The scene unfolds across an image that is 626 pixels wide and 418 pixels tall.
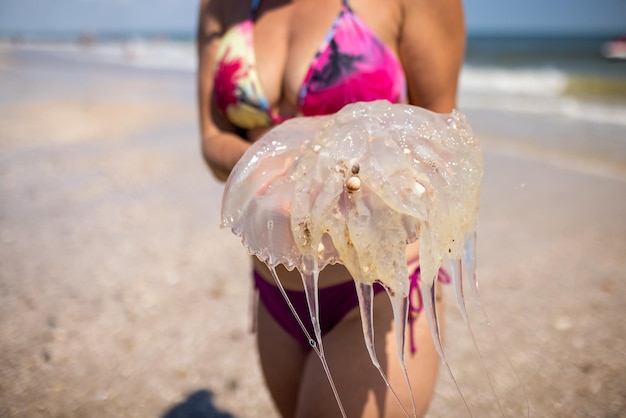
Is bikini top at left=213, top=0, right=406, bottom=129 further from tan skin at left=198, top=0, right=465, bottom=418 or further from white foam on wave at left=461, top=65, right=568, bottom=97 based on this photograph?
white foam on wave at left=461, top=65, right=568, bottom=97

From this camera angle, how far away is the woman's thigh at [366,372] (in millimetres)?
1319

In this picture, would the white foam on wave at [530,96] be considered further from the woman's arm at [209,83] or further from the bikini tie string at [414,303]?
the woman's arm at [209,83]

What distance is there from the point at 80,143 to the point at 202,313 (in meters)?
5.22

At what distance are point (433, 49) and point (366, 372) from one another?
3.08ft

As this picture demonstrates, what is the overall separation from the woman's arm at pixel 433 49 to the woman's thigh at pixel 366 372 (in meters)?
0.61

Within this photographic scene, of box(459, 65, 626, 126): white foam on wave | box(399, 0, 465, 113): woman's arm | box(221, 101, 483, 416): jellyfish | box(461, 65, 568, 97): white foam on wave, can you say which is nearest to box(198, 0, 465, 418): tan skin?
box(399, 0, 465, 113): woman's arm

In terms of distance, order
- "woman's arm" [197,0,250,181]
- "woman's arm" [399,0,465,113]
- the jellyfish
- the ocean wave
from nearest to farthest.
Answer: the jellyfish
"woman's arm" [399,0,465,113]
"woman's arm" [197,0,250,181]
the ocean wave

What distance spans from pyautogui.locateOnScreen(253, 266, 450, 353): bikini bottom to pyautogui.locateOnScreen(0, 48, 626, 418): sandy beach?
1.13 ft

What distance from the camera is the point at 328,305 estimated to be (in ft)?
4.68

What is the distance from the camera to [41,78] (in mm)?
15688

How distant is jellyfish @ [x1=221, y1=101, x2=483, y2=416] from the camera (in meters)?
0.90

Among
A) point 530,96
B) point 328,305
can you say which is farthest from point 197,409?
point 530,96

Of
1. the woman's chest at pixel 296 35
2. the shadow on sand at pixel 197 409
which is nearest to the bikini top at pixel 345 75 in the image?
the woman's chest at pixel 296 35

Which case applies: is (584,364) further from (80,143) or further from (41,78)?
(41,78)
